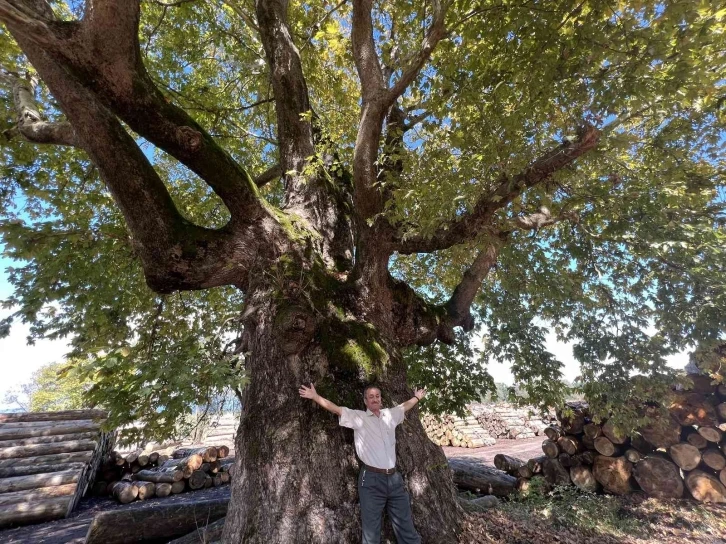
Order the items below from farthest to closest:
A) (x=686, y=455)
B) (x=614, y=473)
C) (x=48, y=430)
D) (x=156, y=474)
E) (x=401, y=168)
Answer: (x=48, y=430) → (x=156, y=474) → (x=614, y=473) → (x=686, y=455) → (x=401, y=168)

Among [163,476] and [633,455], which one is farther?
[163,476]

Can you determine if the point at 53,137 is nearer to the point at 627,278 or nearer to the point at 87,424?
the point at 87,424

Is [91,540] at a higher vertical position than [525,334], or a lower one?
lower

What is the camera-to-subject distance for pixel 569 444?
8.21 meters

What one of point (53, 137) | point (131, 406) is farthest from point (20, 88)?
point (131, 406)

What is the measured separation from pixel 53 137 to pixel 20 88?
1.76m

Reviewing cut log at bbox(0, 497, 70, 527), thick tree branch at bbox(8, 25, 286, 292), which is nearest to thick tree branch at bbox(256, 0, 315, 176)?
thick tree branch at bbox(8, 25, 286, 292)

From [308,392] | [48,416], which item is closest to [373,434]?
Result: [308,392]

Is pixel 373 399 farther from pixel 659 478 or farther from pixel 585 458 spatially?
pixel 659 478

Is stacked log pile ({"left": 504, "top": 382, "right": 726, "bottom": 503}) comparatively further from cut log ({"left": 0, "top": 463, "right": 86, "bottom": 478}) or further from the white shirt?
cut log ({"left": 0, "top": 463, "right": 86, "bottom": 478})

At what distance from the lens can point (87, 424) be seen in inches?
372

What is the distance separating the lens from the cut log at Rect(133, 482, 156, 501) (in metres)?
8.47

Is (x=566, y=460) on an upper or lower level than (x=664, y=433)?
lower

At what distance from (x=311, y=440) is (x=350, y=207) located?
4107 millimetres
